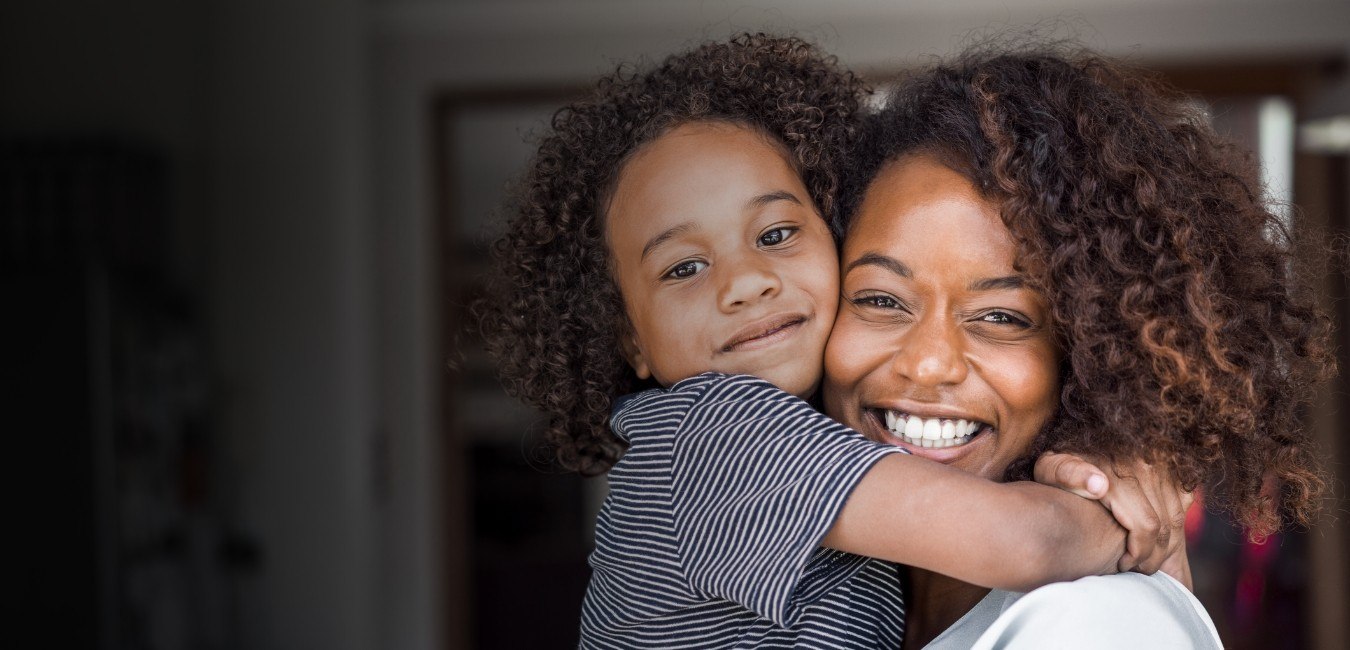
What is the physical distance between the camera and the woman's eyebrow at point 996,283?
95 centimetres

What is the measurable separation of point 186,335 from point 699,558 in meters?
3.09

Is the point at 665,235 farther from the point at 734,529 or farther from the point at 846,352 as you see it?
the point at 734,529

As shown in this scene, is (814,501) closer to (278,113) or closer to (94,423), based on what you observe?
(94,423)

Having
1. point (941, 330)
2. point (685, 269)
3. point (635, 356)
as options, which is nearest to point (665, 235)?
point (685, 269)

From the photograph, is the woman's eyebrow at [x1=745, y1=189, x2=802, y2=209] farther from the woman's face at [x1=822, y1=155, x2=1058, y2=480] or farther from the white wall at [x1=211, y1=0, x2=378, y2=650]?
the white wall at [x1=211, y1=0, x2=378, y2=650]

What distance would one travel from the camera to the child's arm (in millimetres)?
837

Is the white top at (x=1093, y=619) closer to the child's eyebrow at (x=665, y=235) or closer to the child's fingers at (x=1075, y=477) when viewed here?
the child's fingers at (x=1075, y=477)

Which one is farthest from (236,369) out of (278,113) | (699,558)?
(699,558)

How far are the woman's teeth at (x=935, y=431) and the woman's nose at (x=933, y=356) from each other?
39 mm

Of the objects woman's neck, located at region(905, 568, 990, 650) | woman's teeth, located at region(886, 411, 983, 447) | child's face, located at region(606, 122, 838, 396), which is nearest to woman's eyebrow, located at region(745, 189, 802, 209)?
child's face, located at region(606, 122, 838, 396)

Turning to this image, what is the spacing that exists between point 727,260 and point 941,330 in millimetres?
191

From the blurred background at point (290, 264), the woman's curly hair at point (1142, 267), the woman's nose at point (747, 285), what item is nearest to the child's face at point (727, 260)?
the woman's nose at point (747, 285)

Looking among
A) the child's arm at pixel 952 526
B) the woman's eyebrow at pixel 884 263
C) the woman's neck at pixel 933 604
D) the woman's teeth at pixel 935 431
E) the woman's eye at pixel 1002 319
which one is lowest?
the woman's neck at pixel 933 604

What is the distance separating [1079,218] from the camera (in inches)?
36.8
